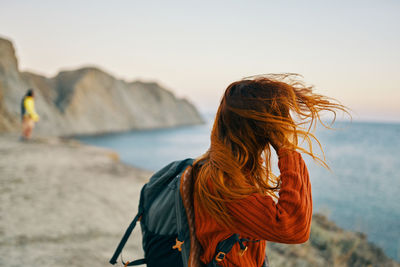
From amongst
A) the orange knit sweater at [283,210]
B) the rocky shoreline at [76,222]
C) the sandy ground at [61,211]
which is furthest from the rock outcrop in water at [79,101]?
the orange knit sweater at [283,210]

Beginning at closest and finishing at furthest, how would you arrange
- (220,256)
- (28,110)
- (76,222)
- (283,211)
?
(283,211)
(220,256)
(76,222)
(28,110)

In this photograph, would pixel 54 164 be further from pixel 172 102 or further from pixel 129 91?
pixel 172 102

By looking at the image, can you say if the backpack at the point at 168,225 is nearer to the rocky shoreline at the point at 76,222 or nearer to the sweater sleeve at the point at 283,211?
the sweater sleeve at the point at 283,211

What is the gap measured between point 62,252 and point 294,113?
10.8 ft

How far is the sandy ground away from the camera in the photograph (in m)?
3.17

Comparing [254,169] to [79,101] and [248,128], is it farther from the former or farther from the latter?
[79,101]

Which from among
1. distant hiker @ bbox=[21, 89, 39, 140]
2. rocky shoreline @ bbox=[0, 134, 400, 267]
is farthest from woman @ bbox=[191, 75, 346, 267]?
distant hiker @ bbox=[21, 89, 39, 140]

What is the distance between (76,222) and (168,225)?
144 inches

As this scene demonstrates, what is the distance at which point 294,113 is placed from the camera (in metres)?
1.15

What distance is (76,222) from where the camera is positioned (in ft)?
13.9

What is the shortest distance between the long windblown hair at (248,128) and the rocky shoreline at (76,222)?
2.66 m

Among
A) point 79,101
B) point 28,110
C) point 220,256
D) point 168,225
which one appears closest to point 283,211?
point 220,256

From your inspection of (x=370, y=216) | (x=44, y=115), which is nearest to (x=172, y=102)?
(x=44, y=115)

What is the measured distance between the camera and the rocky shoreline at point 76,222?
324 cm
